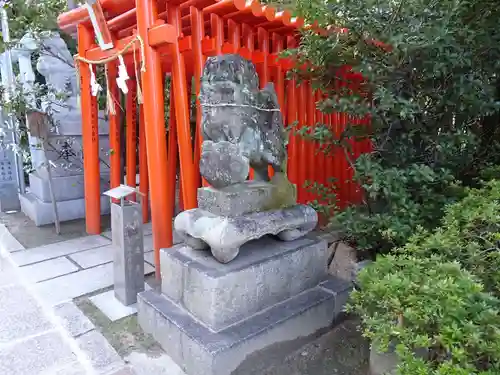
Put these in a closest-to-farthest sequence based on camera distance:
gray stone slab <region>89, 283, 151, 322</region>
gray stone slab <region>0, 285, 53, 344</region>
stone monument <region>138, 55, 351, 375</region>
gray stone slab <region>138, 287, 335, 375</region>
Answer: gray stone slab <region>138, 287, 335, 375</region>
stone monument <region>138, 55, 351, 375</region>
gray stone slab <region>0, 285, 53, 344</region>
gray stone slab <region>89, 283, 151, 322</region>

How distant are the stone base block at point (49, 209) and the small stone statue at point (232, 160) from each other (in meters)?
3.86

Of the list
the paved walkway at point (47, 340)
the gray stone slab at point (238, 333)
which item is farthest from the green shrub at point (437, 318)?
the paved walkway at point (47, 340)

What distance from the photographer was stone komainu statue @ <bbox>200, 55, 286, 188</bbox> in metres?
2.56

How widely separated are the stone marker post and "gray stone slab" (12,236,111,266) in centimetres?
165

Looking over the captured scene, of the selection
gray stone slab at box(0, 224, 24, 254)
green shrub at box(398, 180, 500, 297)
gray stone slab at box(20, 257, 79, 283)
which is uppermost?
green shrub at box(398, 180, 500, 297)

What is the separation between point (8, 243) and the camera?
493 centimetres

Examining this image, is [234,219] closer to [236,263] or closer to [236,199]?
[236,199]

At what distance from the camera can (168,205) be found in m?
3.77

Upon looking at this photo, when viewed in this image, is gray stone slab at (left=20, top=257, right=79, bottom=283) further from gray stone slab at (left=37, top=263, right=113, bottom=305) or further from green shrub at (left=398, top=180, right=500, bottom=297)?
green shrub at (left=398, top=180, right=500, bottom=297)

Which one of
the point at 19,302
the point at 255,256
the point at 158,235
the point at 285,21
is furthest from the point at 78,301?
the point at 285,21

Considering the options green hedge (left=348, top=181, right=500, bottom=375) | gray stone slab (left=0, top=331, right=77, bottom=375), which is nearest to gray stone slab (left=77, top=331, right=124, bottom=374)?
gray stone slab (left=0, top=331, right=77, bottom=375)

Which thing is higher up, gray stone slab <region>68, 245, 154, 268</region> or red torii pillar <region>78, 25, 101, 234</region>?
red torii pillar <region>78, 25, 101, 234</region>

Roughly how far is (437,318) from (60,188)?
226 inches

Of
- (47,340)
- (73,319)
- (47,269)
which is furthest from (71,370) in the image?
(47,269)
